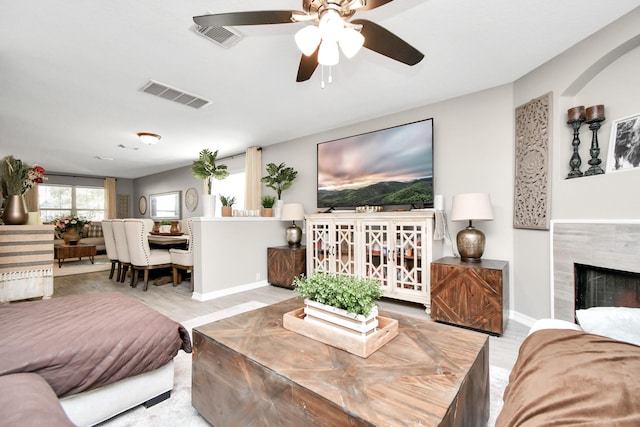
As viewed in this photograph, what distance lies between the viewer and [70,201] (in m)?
8.73

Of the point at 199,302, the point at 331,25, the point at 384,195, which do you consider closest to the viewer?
the point at 331,25

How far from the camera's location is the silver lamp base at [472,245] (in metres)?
2.83

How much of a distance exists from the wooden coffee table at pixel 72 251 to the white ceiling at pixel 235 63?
2832 millimetres

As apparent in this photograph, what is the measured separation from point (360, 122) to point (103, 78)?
3.12 meters

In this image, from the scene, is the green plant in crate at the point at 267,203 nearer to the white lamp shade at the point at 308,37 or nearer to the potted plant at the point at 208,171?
the potted plant at the point at 208,171

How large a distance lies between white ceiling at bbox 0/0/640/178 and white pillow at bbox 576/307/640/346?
193 cm

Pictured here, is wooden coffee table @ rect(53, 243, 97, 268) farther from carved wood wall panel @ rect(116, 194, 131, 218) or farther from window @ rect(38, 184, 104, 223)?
carved wood wall panel @ rect(116, 194, 131, 218)

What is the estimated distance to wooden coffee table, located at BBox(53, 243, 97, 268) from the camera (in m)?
6.24

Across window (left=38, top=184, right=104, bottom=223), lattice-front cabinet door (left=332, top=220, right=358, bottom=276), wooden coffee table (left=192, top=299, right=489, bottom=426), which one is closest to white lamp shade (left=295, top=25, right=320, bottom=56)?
wooden coffee table (left=192, top=299, right=489, bottom=426)

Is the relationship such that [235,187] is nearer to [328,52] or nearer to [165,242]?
[165,242]

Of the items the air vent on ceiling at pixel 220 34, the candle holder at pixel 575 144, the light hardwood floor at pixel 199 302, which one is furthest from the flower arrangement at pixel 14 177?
the candle holder at pixel 575 144

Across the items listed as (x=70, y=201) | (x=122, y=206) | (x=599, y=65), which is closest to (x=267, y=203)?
(x=599, y=65)

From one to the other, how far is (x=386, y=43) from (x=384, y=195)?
2301mm

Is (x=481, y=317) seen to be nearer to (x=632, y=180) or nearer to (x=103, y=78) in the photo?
(x=632, y=180)
